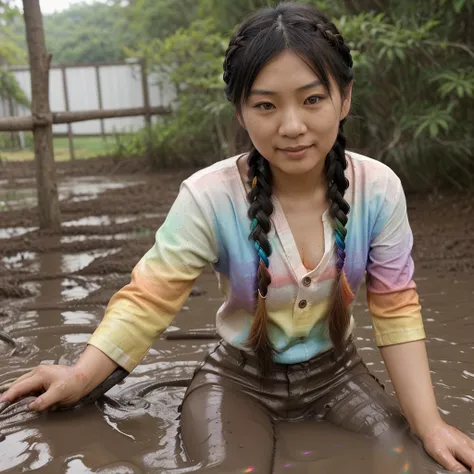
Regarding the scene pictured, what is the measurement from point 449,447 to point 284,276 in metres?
0.56

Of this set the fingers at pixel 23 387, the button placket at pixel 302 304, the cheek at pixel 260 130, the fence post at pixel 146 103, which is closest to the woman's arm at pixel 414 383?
the button placket at pixel 302 304

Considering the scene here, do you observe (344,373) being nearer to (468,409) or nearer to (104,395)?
(468,409)

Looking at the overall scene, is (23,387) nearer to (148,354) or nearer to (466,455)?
(148,354)

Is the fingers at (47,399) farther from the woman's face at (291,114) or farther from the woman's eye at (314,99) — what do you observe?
the woman's eye at (314,99)

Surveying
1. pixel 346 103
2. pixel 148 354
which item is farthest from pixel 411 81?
pixel 346 103

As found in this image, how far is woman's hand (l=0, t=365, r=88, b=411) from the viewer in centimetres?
175

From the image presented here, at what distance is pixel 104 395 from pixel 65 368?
29 cm

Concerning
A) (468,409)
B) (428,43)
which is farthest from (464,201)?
(468,409)

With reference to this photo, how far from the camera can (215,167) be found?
1857mm

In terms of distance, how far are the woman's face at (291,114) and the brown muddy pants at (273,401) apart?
1.79 ft

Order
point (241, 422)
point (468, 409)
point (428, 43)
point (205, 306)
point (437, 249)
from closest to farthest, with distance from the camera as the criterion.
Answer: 1. point (241, 422)
2. point (468, 409)
3. point (205, 306)
4. point (437, 249)
5. point (428, 43)

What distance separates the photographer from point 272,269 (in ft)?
5.84

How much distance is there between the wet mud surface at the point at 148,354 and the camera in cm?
170

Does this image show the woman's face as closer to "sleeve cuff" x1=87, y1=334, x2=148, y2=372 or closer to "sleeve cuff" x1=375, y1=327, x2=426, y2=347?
"sleeve cuff" x1=375, y1=327, x2=426, y2=347
